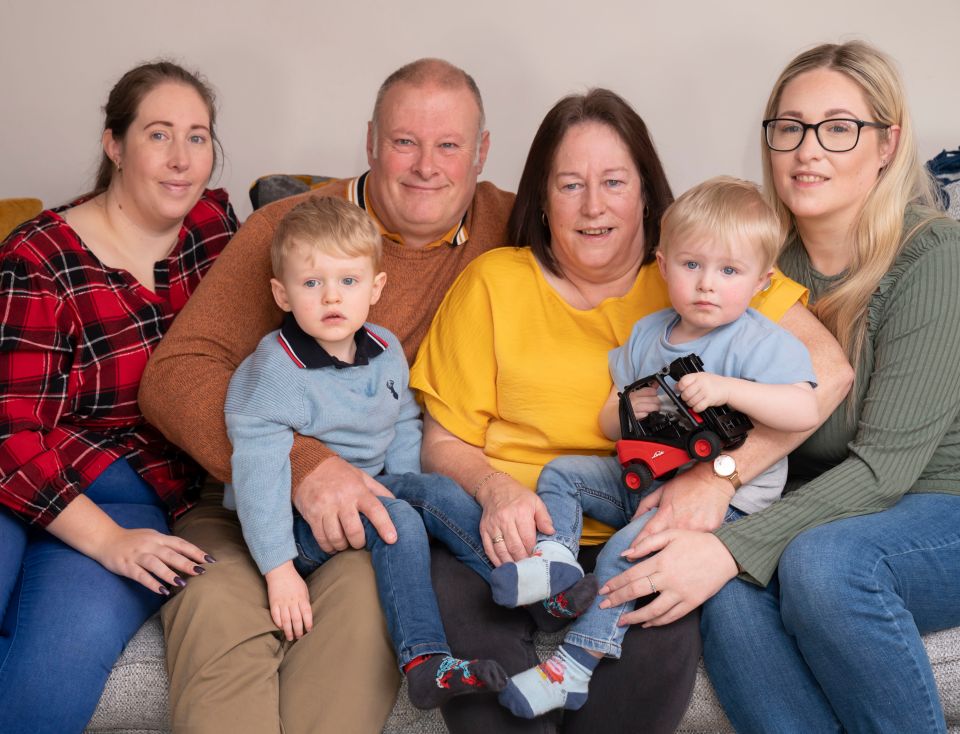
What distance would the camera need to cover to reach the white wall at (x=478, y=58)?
306 centimetres

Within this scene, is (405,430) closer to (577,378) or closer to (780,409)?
(577,378)

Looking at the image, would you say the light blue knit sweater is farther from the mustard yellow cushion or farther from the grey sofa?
the mustard yellow cushion

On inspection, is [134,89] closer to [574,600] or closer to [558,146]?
[558,146]

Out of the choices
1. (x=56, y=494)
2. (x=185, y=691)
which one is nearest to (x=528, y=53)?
(x=56, y=494)

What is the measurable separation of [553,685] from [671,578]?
0.94 ft

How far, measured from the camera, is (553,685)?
1.74 m

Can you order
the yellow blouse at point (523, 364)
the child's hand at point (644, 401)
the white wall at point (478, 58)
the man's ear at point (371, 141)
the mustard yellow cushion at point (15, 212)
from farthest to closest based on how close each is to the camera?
the white wall at point (478, 58) < the mustard yellow cushion at point (15, 212) < the man's ear at point (371, 141) < the yellow blouse at point (523, 364) < the child's hand at point (644, 401)

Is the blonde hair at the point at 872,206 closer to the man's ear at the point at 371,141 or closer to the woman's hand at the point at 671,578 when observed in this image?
the woman's hand at the point at 671,578

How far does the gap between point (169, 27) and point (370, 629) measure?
2134 mm

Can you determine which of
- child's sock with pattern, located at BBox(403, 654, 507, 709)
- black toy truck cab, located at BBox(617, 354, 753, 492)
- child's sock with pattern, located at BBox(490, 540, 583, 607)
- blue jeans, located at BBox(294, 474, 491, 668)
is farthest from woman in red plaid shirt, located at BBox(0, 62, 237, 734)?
black toy truck cab, located at BBox(617, 354, 753, 492)

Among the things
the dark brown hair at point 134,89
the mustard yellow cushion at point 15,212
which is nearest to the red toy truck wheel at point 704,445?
the dark brown hair at point 134,89

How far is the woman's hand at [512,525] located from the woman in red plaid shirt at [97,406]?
1.86 feet

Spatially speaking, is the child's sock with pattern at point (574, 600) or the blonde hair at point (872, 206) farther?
the blonde hair at point (872, 206)

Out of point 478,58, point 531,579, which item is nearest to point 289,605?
point 531,579
